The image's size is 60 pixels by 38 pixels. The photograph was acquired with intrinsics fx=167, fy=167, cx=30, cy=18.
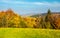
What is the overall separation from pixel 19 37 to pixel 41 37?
168 cm

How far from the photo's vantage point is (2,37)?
12398 millimetres

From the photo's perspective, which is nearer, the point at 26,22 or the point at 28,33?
the point at 28,33

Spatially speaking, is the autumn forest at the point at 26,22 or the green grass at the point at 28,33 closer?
the green grass at the point at 28,33

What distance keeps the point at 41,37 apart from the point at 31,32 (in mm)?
870

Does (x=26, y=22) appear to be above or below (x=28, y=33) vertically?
below

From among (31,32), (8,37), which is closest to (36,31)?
(31,32)

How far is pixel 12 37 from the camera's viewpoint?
1229 centimetres

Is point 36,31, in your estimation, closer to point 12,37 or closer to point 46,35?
point 46,35

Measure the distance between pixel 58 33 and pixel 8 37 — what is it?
3801mm

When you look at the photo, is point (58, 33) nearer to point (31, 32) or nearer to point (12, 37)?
point (31, 32)

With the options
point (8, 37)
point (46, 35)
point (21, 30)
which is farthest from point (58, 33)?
point (8, 37)

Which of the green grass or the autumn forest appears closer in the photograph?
the green grass

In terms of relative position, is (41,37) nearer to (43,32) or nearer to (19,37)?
(43,32)

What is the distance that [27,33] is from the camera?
12883mm
